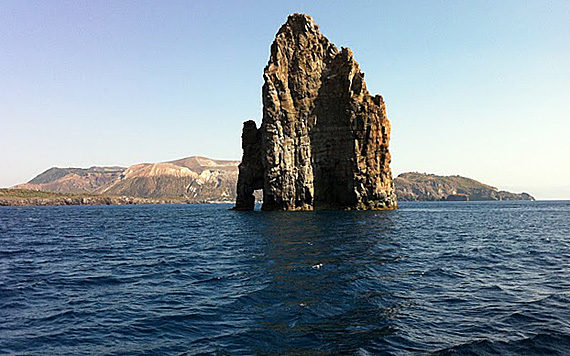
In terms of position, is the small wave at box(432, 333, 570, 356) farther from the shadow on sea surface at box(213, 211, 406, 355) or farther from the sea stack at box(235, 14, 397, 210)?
the sea stack at box(235, 14, 397, 210)

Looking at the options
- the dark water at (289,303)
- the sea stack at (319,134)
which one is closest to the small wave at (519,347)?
the dark water at (289,303)

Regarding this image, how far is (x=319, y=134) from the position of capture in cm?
9356

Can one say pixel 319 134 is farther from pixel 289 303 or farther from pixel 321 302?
pixel 289 303

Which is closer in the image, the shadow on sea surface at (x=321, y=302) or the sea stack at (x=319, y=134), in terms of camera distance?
the shadow on sea surface at (x=321, y=302)

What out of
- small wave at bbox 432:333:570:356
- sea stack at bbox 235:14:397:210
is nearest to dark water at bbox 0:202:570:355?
small wave at bbox 432:333:570:356

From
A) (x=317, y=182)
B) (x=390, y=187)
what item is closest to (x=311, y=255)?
(x=317, y=182)

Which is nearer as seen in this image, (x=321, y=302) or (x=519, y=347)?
(x=519, y=347)

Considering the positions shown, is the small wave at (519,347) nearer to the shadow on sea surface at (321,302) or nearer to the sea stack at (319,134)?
the shadow on sea surface at (321,302)

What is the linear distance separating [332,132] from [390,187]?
851 inches

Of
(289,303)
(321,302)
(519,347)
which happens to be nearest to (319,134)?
(321,302)

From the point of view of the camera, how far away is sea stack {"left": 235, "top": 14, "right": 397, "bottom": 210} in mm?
88000

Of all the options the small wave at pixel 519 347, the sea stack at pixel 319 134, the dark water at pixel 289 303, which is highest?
the sea stack at pixel 319 134

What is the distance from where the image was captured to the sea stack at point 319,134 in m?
88.0

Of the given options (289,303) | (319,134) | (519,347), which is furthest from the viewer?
(319,134)
